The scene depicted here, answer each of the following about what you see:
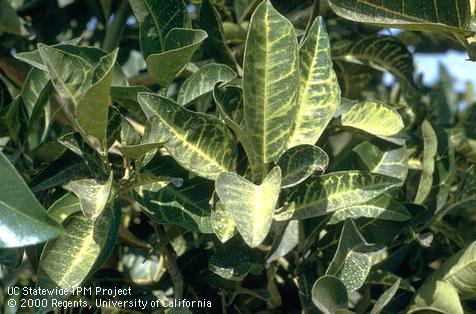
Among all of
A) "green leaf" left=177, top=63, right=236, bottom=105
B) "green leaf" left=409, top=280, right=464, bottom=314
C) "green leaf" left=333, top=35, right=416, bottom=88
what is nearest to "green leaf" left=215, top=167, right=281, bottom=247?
"green leaf" left=177, top=63, right=236, bottom=105

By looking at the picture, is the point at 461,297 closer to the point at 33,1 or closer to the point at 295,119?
the point at 295,119

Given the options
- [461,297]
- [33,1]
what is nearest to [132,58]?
[33,1]

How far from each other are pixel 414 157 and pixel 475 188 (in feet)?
0.51

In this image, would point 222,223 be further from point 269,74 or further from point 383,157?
point 383,157

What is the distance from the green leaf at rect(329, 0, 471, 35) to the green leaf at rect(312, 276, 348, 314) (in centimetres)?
32

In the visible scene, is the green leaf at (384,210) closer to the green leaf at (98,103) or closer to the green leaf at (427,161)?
the green leaf at (427,161)

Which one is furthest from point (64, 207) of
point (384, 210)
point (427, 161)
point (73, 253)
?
point (427, 161)

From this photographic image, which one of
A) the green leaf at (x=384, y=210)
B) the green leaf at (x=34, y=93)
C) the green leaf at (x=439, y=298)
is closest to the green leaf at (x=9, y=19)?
the green leaf at (x=34, y=93)

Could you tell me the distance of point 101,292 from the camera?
1.17 m

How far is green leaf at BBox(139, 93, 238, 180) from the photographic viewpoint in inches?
34.0

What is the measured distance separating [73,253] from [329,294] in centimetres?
32

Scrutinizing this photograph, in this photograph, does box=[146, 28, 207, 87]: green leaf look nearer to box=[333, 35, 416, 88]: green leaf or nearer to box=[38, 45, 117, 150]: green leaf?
box=[38, 45, 117, 150]: green leaf

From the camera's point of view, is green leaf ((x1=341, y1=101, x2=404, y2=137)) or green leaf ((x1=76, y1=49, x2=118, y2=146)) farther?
green leaf ((x1=341, y1=101, x2=404, y2=137))

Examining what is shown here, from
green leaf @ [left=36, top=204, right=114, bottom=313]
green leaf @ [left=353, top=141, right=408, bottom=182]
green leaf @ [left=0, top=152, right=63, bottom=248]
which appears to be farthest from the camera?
green leaf @ [left=353, top=141, right=408, bottom=182]
